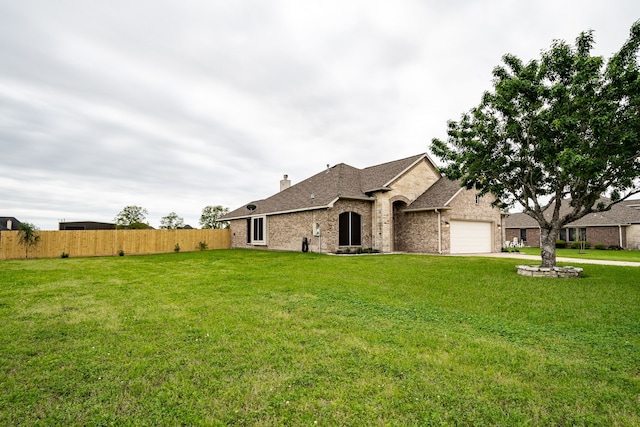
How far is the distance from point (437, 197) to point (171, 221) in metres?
25.9

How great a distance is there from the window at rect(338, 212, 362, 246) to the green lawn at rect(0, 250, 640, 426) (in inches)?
447

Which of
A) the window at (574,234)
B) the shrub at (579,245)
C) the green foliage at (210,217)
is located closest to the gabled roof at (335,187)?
the green foliage at (210,217)

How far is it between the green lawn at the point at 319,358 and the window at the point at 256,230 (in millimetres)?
16484

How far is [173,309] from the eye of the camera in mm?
5945

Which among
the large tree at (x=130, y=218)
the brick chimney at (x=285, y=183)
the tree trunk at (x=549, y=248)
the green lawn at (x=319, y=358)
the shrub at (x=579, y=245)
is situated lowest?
the green lawn at (x=319, y=358)

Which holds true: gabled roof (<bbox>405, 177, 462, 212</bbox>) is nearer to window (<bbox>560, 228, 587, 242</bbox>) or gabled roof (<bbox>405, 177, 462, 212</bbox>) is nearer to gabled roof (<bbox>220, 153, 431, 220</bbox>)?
gabled roof (<bbox>220, 153, 431, 220</bbox>)

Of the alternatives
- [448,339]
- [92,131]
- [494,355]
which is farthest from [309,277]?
[92,131]

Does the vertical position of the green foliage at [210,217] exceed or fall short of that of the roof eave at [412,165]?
it falls short

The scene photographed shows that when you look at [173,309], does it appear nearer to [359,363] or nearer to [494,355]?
[359,363]

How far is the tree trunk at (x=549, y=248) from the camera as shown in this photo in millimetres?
10852

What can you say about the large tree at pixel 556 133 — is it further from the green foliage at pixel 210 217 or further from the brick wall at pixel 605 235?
the green foliage at pixel 210 217

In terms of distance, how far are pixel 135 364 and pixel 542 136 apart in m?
12.2

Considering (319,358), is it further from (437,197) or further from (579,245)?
(579,245)

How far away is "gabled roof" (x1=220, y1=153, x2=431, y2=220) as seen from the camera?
753 inches
